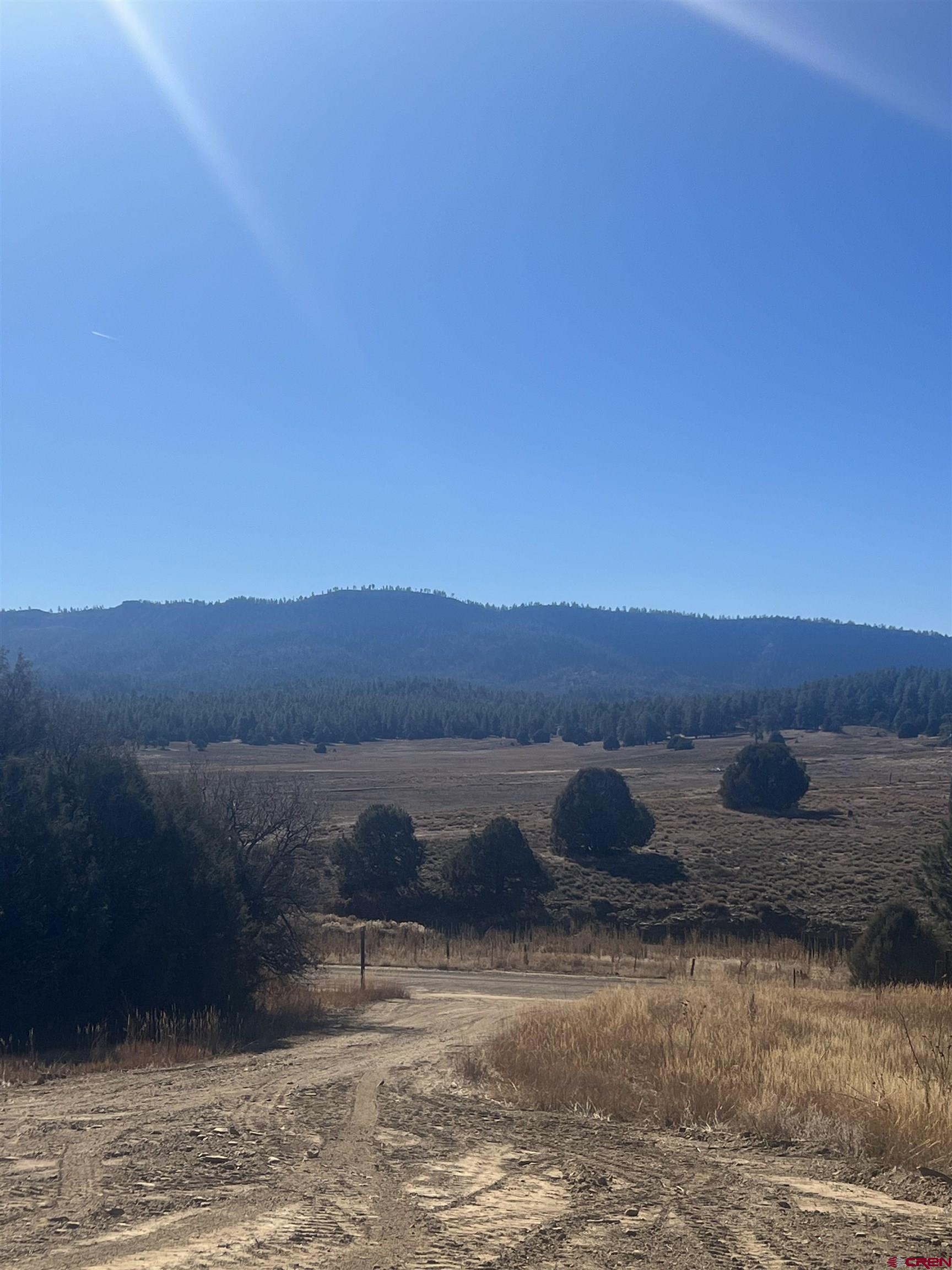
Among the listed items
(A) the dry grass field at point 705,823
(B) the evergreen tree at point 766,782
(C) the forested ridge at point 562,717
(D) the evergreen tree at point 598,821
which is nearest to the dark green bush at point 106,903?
(A) the dry grass field at point 705,823

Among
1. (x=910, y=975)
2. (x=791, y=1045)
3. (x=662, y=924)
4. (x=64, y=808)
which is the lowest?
(x=662, y=924)

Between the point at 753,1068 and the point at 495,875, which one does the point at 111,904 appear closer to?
the point at 753,1068

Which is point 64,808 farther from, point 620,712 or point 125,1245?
point 620,712

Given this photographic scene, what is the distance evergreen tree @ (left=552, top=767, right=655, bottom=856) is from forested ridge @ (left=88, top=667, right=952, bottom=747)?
9604 centimetres

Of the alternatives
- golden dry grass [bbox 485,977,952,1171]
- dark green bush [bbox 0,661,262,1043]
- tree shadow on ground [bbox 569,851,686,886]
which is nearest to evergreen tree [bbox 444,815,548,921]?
tree shadow on ground [bbox 569,851,686,886]

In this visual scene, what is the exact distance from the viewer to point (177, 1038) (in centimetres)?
1332

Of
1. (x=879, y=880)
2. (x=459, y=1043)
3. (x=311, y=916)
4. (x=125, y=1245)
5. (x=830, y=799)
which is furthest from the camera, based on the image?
(x=830, y=799)

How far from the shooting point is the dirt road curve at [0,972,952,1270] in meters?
4.92

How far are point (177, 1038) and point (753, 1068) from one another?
8.16m

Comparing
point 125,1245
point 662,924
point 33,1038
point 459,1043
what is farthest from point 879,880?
point 125,1245

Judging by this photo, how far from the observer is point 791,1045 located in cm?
979

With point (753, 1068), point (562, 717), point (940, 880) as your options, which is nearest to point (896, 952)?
point (940, 880)

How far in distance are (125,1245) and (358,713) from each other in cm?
17600

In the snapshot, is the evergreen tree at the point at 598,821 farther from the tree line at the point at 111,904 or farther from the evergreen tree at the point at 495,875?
the tree line at the point at 111,904
